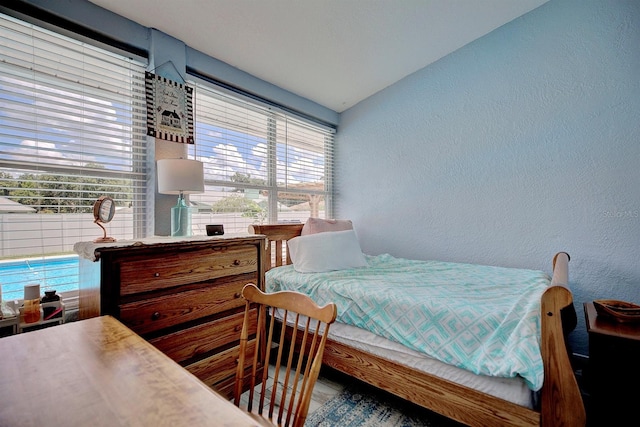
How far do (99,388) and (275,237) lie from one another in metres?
2.02

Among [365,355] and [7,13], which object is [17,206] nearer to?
[7,13]

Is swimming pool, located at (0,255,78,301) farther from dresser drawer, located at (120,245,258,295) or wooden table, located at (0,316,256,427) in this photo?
wooden table, located at (0,316,256,427)

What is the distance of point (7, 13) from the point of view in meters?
1.55

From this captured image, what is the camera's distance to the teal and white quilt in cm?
128

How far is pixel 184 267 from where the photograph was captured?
157 centimetres

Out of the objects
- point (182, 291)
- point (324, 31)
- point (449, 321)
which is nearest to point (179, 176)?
point (182, 291)

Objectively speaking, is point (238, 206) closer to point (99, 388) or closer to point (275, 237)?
point (275, 237)

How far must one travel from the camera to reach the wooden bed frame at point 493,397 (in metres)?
1.15

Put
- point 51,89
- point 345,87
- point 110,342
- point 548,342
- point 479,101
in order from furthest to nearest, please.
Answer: point 345,87 < point 479,101 < point 51,89 < point 548,342 < point 110,342

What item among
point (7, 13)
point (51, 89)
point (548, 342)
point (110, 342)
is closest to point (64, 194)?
point (51, 89)

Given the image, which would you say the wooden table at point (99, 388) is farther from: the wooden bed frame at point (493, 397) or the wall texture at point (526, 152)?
the wall texture at point (526, 152)

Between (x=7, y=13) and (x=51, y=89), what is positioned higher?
(x=7, y=13)

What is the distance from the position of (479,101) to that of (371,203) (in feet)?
4.75

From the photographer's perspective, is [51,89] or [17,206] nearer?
[17,206]
